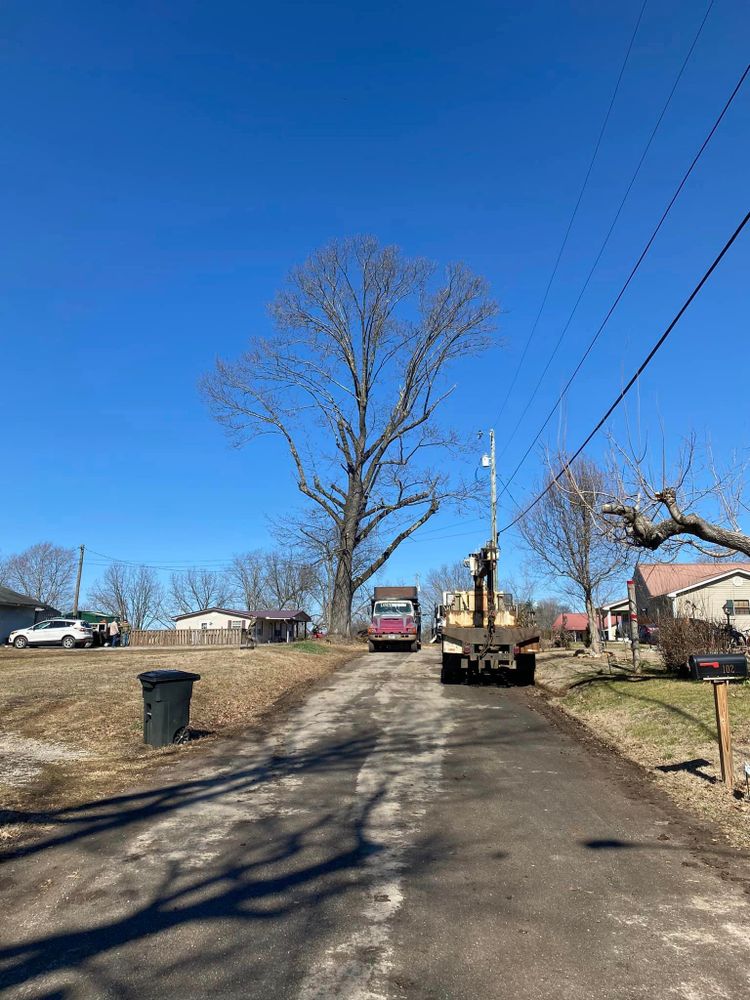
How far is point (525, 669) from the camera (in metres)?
18.7

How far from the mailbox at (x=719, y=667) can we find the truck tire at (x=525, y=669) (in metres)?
11.2

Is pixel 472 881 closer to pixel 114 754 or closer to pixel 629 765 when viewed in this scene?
pixel 629 765

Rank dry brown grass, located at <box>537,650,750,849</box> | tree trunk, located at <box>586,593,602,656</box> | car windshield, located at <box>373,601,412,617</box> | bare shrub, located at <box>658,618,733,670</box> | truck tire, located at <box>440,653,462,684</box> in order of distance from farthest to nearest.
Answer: car windshield, located at <box>373,601,412,617</box> → tree trunk, located at <box>586,593,602,656</box> → truck tire, located at <box>440,653,462,684</box> → bare shrub, located at <box>658,618,733,670</box> → dry brown grass, located at <box>537,650,750,849</box>

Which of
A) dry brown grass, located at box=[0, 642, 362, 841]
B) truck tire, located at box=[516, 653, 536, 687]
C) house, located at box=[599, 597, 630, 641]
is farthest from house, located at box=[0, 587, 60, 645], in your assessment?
house, located at box=[599, 597, 630, 641]

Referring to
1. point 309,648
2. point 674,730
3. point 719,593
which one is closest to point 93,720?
point 674,730

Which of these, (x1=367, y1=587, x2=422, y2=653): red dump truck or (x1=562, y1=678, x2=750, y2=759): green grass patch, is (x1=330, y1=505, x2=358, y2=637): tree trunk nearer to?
(x1=367, y1=587, x2=422, y2=653): red dump truck

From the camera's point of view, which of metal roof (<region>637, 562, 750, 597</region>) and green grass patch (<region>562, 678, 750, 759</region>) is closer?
green grass patch (<region>562, 678, 750, 759</region>)

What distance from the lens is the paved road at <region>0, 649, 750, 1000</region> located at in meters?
3.63

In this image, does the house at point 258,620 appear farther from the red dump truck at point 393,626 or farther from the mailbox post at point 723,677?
the mailbox post at point 723,677

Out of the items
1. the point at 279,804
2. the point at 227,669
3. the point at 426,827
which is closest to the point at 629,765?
the point at 426,827

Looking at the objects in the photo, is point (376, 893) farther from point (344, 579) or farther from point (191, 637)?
point (191, 637)

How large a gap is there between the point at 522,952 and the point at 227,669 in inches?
555

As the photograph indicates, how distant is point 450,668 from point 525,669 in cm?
201

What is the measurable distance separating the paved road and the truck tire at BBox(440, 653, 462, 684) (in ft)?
32.2
